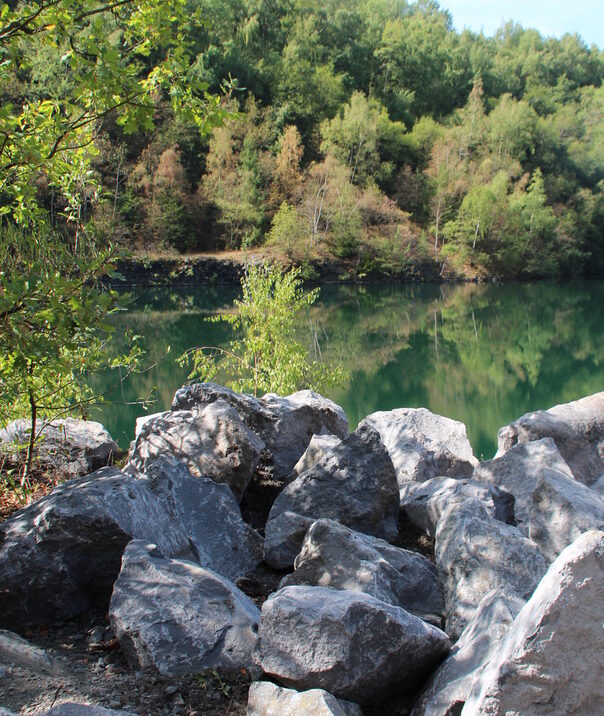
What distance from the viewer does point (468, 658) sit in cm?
285

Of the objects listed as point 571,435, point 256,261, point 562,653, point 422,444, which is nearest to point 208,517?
point 562,653

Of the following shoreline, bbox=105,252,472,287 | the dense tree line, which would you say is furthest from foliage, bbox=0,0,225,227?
the dense tree line

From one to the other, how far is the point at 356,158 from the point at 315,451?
57.1 m

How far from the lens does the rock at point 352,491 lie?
4.73 meters

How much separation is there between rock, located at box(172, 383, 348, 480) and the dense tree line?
109 feet

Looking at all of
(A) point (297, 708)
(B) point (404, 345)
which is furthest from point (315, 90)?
(A) point (297, 708)

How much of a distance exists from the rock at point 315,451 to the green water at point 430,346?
3472 mm

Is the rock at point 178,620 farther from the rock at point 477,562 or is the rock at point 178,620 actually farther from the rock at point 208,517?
the rock at point 477,562

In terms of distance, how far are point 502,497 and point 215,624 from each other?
2487mm

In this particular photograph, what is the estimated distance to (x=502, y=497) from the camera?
4.88 metres

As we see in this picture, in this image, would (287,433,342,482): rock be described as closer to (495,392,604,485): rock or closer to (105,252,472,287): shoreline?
(495,392,604,485): rock

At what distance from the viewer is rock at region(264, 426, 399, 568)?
4.73 metres

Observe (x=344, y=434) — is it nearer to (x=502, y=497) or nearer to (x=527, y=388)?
(x=502, y=497)

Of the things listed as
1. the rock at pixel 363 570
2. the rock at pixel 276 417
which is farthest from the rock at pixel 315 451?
the rock at pixel 363 570
